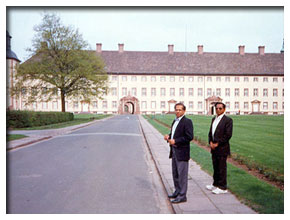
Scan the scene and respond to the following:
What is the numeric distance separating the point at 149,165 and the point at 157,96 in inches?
2327

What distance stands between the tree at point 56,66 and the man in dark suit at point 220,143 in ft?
96.7

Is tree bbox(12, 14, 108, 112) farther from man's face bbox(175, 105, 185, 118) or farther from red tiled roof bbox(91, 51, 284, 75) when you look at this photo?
red tiled roof bbox(91, 51, 284, 75)

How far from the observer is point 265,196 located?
5.30 metres

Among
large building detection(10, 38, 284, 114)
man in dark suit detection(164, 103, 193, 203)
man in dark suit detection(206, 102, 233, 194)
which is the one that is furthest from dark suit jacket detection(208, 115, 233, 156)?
large building detection(10, 38, 284, 114)

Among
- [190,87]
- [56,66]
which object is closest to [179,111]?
[56,66]

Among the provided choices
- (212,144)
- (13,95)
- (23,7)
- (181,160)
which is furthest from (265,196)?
(13,95)

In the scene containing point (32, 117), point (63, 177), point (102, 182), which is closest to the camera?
point (102, 182)

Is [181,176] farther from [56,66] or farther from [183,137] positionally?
[56,66]

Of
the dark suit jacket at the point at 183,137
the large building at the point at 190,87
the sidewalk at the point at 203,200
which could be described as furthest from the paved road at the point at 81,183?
the large building at the point at 190,87

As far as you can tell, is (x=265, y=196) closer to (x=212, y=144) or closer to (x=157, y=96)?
(x=212, y=144)

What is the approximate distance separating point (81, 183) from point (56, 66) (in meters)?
29.5

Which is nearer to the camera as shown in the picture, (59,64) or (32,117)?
(32,117)

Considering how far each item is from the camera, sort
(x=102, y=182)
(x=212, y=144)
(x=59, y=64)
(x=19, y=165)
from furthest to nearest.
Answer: (x=59, y=64)
(x=19, y=165)
(x=102, y=182)
(x=212, y=144)
